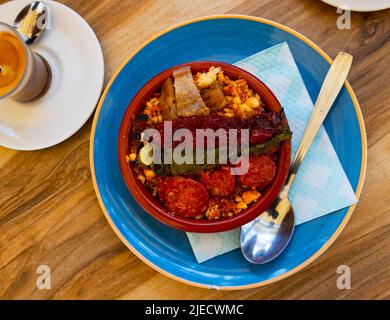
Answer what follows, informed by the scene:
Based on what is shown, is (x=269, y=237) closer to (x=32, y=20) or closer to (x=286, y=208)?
(x=286, y=208)

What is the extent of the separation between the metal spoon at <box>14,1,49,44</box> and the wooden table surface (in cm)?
14

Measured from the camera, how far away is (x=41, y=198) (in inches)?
66.6

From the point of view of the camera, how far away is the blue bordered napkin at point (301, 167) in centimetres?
155

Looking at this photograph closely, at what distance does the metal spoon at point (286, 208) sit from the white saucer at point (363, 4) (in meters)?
0.20

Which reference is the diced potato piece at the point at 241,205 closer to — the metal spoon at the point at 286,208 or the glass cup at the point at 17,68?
the metal spoon at the point at 286,208

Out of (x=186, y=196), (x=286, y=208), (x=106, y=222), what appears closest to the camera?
(x=186, y=196)

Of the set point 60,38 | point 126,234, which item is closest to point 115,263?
point 126,234

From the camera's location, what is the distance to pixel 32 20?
1643mm

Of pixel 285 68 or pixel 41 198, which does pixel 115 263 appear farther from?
pixel 285 68

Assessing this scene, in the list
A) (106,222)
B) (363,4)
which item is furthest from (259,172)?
(363,4)

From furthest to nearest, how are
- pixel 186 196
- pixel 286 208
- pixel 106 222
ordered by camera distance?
pixel 106 222 → pixel 286 208 → pixel 186 196

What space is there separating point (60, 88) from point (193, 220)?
77 cm

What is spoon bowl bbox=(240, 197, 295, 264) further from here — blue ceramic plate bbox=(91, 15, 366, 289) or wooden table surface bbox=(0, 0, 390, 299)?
wooden table surface bbox=(0, 0, 390, 299)

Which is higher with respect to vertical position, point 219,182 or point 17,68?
point 17,68
